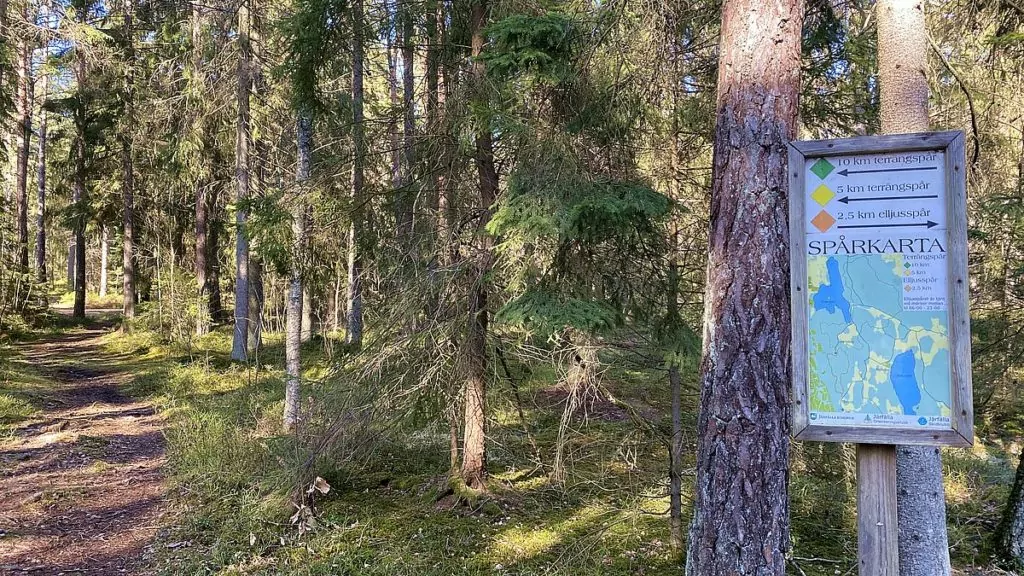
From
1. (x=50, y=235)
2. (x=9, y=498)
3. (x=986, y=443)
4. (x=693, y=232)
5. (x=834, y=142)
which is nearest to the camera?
(x=834, y=142)

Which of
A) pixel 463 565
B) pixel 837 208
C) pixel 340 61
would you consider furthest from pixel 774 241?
pixel 340 61

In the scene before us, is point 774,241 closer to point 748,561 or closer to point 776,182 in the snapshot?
point 776,182

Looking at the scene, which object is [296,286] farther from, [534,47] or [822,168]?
[822,168]

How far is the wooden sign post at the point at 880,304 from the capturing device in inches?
86.9

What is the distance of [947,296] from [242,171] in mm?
12682

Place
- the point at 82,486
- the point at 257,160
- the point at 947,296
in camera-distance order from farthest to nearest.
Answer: the point at 257,160 < the point at 82,486 < the point at 947,296

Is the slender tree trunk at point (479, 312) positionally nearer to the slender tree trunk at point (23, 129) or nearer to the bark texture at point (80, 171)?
the bark texture at point (80, 171)

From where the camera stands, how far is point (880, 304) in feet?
7.54

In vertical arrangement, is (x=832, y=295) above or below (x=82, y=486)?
above

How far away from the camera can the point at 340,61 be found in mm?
7051

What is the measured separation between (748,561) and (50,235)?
39.8m

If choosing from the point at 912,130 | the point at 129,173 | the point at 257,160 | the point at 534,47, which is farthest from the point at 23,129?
the point at 912,130

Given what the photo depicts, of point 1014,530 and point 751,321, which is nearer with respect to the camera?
point 751,321

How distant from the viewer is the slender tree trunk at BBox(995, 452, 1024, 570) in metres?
4.63
